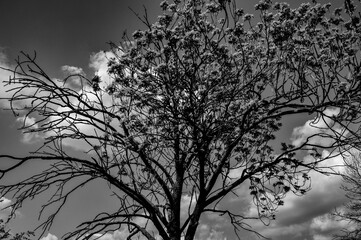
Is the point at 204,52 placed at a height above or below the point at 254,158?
above


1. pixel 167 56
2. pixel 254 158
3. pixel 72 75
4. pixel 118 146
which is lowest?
pixel 118 146

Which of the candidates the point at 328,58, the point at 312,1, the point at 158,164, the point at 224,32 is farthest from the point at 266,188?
the point at 312,1

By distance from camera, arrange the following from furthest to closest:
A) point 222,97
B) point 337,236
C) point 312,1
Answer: point 337,236 → point 312,1 → point 222,97

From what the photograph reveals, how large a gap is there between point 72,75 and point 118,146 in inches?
71.7

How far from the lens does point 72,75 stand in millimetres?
7008

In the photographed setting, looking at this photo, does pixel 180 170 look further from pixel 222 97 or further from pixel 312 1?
pixel 312 1

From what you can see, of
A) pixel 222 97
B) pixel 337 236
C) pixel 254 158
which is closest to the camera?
pixel 222 97

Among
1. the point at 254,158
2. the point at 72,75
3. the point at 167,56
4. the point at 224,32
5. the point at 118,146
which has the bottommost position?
the point at 118,146

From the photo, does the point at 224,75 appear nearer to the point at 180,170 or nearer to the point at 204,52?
the point at 204,52

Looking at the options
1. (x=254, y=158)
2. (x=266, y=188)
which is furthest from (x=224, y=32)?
(x=266, y=188)

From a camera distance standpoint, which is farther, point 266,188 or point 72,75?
point 266,188

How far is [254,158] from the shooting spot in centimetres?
809

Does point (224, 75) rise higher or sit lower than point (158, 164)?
higher

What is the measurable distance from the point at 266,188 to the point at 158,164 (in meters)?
2.75
